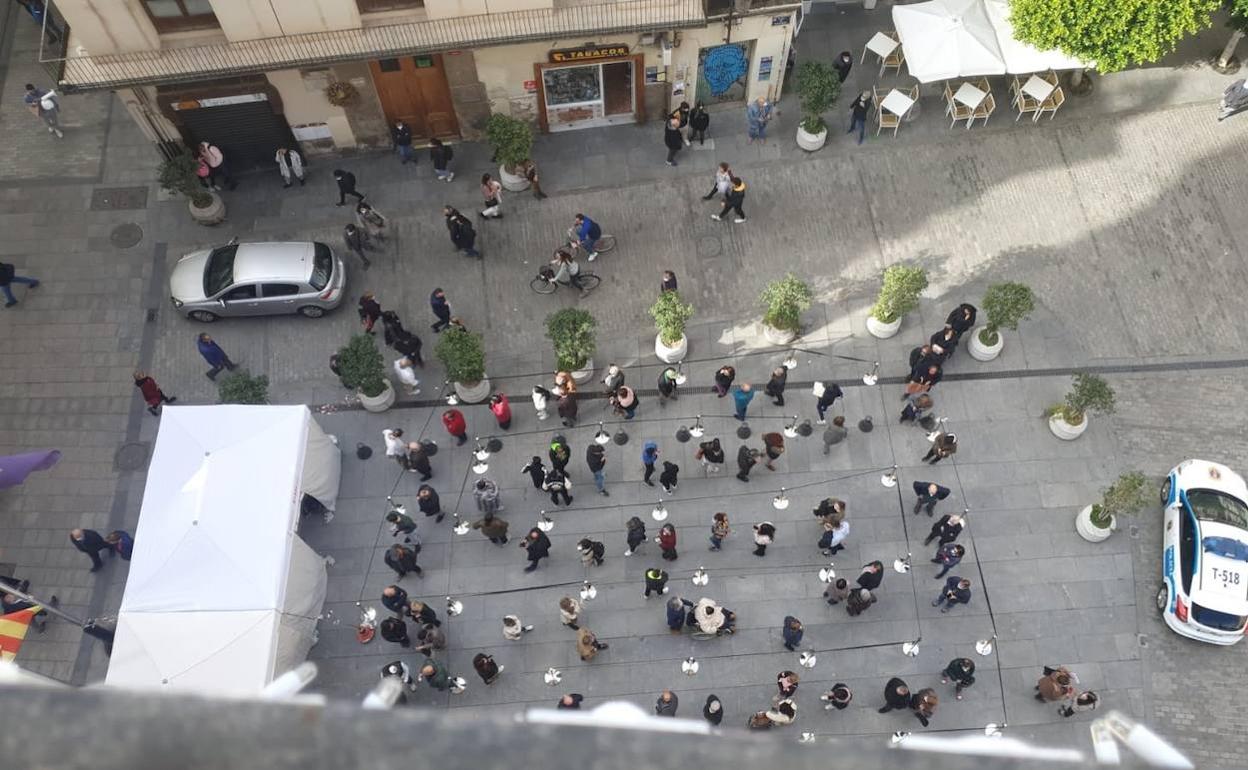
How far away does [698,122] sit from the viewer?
78.4 feet

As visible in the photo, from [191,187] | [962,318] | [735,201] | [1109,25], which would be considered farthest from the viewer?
[735,201]

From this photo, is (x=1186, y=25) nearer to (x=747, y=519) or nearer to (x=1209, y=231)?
(x=1209, y=231)

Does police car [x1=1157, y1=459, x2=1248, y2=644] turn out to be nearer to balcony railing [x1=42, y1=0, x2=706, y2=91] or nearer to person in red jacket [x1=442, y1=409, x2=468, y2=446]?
balcony railing [x1=42, y1=0, x2=706, y2=91]

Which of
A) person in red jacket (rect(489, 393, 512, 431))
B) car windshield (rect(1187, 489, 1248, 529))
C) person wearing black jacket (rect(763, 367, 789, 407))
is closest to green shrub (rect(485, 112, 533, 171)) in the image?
person in red jacket (rect(489, 393, 512, 431))

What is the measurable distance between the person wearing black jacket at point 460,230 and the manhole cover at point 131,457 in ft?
27.4

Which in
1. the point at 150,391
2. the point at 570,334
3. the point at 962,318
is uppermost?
the point at 962,318

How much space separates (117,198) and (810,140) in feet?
58.3

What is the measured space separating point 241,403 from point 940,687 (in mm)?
14952

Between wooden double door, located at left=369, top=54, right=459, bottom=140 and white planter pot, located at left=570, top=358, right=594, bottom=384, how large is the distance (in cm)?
783

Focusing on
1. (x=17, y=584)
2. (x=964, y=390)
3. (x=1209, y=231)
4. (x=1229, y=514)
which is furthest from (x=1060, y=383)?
(x=17, y=584)

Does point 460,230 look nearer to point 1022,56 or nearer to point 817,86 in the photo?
point 817,86

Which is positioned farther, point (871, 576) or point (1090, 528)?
point (1090, 528)

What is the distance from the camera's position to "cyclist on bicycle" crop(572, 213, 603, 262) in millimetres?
22281

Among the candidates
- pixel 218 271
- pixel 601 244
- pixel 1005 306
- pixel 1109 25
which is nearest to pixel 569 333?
pixel 601 244
